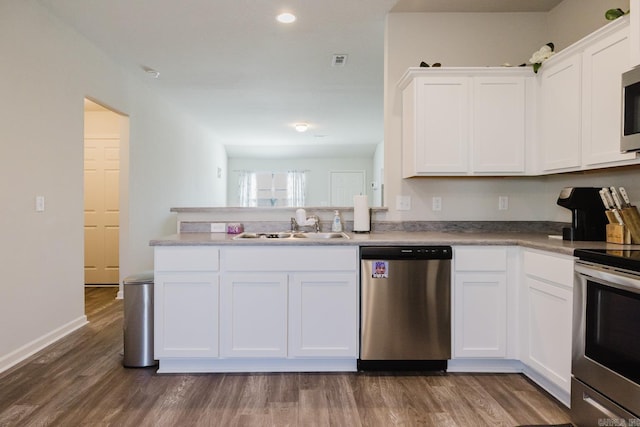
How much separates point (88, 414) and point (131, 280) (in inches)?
32.3

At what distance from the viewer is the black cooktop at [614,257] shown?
1.57 metres

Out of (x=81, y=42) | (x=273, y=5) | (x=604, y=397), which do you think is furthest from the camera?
(x=81, y=42)

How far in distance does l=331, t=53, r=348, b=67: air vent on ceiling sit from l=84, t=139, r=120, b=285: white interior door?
3046mm

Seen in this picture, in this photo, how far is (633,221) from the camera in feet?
7.10

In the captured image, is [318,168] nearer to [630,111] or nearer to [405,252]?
[405,252]

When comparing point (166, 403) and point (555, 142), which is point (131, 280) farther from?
point (555, 142)

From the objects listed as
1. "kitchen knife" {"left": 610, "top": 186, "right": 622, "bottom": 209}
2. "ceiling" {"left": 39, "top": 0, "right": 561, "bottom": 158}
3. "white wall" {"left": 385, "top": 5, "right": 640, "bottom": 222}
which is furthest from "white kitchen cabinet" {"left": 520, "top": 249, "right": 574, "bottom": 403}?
"ceiling" {"left": 39, "top": 0, "right": 561, "bottom": 158}

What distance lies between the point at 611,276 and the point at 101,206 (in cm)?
537

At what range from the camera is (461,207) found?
3137 millimetres

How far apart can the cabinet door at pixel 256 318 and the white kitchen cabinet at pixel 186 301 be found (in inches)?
3.4

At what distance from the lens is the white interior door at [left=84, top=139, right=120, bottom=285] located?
510cm

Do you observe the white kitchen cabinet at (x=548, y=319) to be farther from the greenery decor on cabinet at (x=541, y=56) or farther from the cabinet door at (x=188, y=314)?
the cabinet door at (x=188, y=314)

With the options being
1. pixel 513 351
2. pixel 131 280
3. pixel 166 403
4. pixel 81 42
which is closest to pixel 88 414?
pixel 166 403

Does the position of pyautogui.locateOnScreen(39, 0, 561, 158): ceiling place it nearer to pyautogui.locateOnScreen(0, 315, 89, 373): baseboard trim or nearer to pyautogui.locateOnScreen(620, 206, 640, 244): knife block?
pyautogui.locateOnScreen(620, 206, 640, 244): knife block
